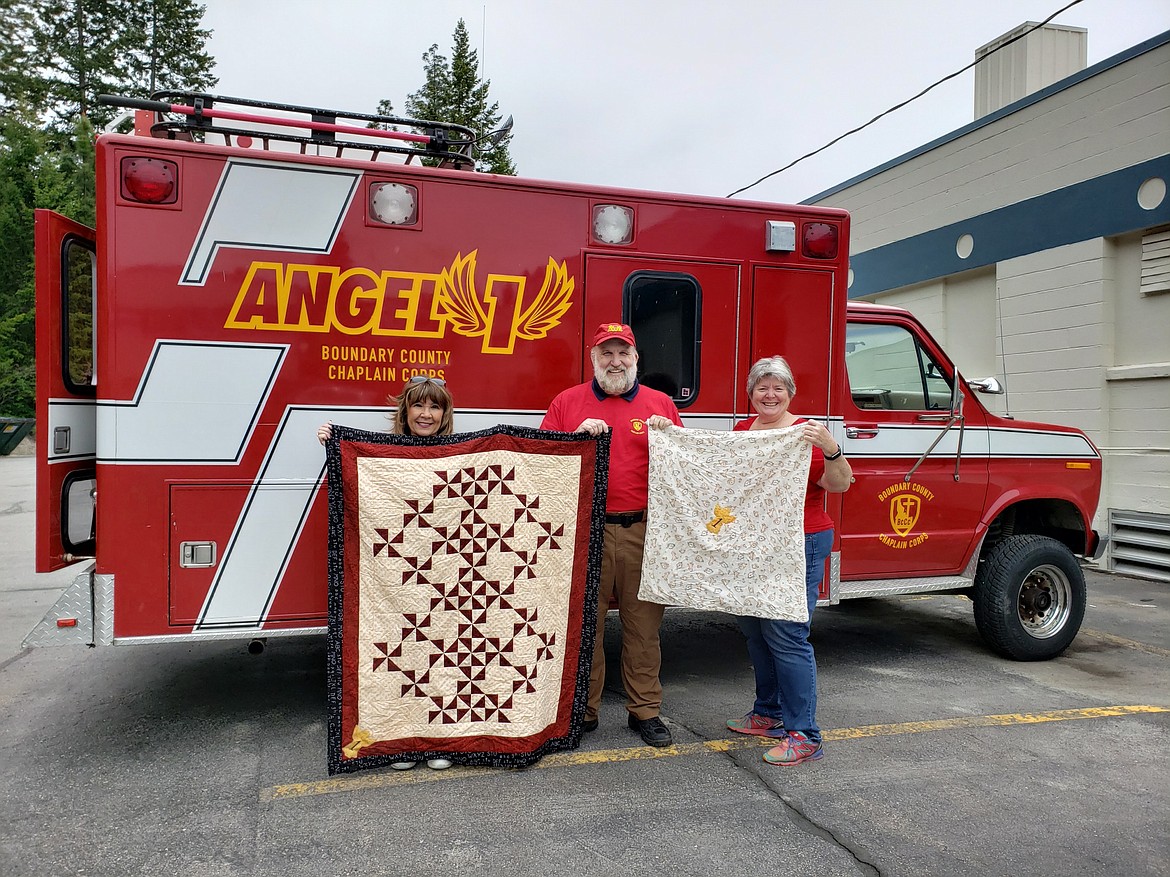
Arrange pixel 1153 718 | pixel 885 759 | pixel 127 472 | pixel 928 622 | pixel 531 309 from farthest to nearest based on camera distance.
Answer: pixel 928 622 < pixel 1153 718 < pixel 531 309 < pixel 885 759 < pixel 127 472

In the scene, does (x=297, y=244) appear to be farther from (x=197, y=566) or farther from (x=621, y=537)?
(x=621, y=537)

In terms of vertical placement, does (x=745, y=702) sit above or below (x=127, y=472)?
below

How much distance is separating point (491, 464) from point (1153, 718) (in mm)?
4008

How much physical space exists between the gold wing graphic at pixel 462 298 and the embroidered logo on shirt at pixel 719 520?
58.7 inches

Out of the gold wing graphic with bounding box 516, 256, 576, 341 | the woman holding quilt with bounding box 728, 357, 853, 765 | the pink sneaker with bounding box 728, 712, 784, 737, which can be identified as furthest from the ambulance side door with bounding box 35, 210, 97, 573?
the pink sneaker with bounding box 728, 712, 784, 737

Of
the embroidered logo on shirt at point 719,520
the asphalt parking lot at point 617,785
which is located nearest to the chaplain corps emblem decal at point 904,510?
the asphalt parking lot at point 617,785

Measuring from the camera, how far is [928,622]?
688 cm

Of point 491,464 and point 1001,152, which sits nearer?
point 491,464

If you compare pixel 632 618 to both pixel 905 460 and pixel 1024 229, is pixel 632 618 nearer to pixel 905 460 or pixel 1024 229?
pixel 905 460

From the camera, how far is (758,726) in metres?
4.15

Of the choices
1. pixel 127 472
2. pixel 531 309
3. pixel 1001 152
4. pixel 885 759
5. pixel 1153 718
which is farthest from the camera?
pixel 1001 152

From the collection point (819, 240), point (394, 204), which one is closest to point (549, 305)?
point (394, 204)

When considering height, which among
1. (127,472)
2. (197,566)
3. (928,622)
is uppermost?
(127,472)

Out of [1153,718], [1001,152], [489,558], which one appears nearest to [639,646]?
[489,558]
